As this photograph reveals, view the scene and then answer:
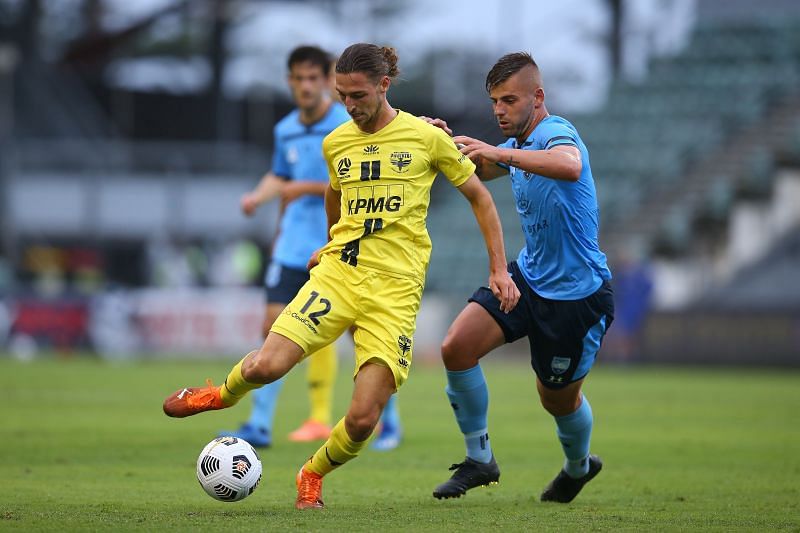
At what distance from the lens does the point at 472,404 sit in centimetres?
742

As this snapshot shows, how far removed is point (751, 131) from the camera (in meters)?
29.4

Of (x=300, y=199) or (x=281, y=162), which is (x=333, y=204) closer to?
(x=300, y=199)

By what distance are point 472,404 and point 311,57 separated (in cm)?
375

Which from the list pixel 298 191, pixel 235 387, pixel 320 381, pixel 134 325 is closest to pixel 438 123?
pixel 235 387

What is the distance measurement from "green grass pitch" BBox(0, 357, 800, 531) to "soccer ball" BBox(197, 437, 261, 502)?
10 centimetres

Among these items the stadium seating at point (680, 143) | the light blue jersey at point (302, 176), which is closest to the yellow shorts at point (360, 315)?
the light blue jersey at point (302, 176)

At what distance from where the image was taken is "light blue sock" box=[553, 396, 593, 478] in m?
7.51

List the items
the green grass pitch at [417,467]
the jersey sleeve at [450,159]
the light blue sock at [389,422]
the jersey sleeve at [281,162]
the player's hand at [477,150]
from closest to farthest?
the green grass pitch at [417,467], the player's hand at [477,150], the jersey sleeve at [450,159], the jersey sleeve at [281,162], the light blue sock at [389,422]

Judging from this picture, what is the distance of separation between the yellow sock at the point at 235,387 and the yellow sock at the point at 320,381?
3.67 metres

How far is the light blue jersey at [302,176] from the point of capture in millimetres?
10305

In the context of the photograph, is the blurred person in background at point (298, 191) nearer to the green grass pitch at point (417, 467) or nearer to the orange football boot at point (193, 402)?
the green grass pitch at point (417, 467)

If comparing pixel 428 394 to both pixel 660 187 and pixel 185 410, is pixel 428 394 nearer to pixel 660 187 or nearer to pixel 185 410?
pixel 185 410

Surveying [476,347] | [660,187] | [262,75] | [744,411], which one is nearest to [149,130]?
[660,187]

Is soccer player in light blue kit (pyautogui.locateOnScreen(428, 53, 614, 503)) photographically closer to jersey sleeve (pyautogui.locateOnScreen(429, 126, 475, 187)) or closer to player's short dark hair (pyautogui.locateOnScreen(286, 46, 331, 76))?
jersey sleeve (pyautogui.locateOnScreen(429, 126, 475, 187))
